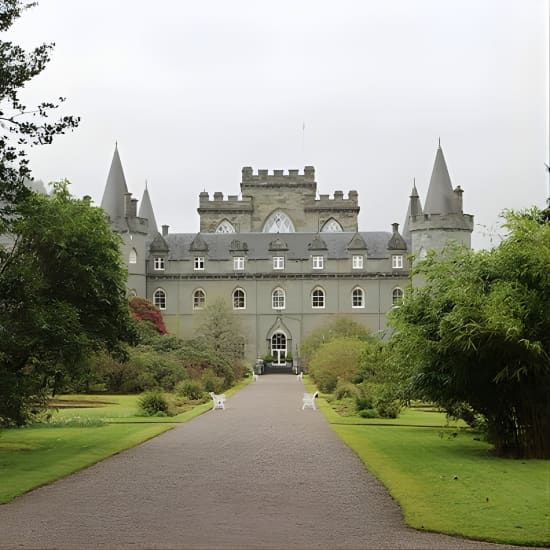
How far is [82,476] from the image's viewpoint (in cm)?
1282

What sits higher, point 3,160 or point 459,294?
point 3,160

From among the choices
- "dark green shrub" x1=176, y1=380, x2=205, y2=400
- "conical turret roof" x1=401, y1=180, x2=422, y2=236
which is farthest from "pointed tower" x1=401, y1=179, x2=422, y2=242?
"dark green shrub" x1=176, y1=380, x2=205, y2=400

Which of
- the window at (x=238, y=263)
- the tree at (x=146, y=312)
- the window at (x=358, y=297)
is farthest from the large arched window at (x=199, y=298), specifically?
the window at (x=358, y=297)

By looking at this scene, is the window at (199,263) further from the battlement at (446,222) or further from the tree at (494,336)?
the tree at (494,336)

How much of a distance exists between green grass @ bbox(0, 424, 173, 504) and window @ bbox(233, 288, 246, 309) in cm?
4343

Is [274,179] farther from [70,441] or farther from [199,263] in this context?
[70,441]

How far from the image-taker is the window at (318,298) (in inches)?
2566

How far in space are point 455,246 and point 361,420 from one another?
8.37m


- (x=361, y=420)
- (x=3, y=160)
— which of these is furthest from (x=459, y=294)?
(x=361, y=420)

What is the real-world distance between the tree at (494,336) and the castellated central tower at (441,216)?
1742 inches

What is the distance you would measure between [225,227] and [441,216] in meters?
21.1

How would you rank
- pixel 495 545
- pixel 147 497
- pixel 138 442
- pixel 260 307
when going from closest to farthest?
pixel 495 545
pixel 147 497
pixel 138 442
pixel 260 307

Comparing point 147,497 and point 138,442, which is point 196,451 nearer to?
point 138,442

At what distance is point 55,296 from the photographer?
704 inches
